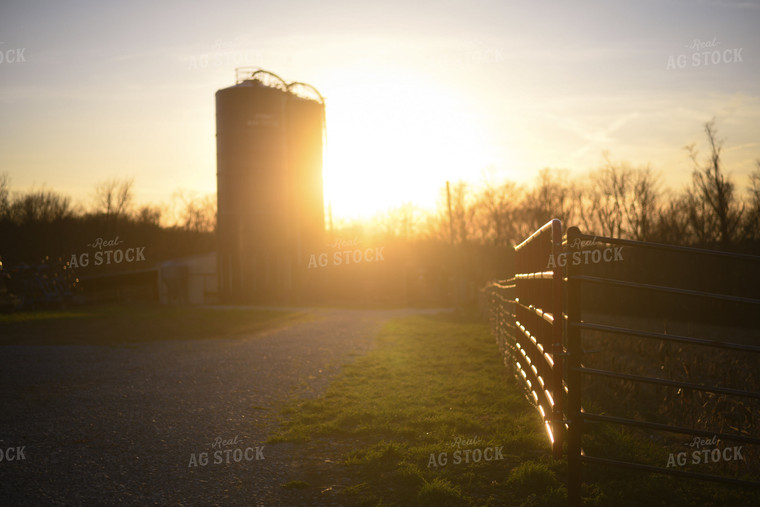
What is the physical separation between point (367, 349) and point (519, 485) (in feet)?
34.5

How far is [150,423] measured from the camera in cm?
735

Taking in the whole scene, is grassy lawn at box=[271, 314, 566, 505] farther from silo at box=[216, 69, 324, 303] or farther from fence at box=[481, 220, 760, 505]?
silo at box=[216, 69, 324, 303]

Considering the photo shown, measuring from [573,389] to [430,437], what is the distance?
2.60m

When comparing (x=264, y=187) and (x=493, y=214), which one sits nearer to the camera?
(x=264, y=187)

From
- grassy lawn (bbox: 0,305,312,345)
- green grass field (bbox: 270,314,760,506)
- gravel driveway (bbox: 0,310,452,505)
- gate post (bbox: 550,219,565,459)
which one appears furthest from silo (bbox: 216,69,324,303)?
gate post (bbox: 550,219,565,459)

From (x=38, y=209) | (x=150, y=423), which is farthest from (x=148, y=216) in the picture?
(x=150, y=423)

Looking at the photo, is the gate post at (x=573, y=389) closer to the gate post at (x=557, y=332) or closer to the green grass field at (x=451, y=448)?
the gate post at (x=557, y=332)

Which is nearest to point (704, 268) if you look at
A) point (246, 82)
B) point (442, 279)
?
point (442, 279)

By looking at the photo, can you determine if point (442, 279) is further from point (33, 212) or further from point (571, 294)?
point (571, 294)

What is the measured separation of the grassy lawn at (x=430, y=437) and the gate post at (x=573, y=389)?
0.33 m

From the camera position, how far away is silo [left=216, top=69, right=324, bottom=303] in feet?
117

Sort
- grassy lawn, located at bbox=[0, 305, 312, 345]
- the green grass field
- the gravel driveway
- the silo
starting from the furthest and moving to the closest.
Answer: the silo, grassy lawn, located at bbox=[0, 305, 312, 345], the gravel driveway, the green grass field

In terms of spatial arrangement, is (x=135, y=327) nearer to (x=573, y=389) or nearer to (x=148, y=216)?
(x=573, y=389)

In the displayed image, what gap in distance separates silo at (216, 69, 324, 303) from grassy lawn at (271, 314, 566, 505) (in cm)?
2666
